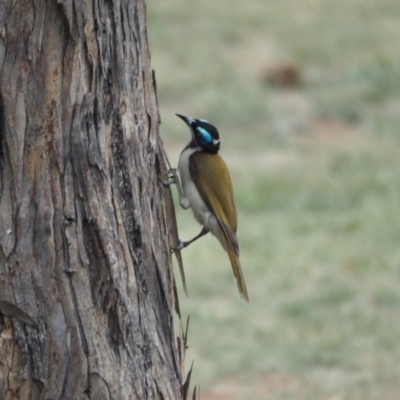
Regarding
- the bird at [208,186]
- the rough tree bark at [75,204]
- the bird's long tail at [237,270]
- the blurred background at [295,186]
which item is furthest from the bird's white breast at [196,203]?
the rough tree bark at [75,204]

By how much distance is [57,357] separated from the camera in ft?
14.5

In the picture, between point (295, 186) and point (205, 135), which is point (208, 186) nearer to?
point (205, 135)

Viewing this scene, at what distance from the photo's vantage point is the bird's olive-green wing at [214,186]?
7.04 meters

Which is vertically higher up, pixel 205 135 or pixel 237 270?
pixel 205 135

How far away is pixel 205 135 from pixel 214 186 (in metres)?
0.32

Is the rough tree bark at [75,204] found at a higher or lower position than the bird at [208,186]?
lower

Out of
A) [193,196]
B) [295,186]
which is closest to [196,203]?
[193,196]

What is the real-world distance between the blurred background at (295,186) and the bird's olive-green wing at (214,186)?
191 cm

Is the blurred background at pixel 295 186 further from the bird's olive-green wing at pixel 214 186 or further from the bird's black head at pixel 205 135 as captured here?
the bird's black head at pixel 205 135

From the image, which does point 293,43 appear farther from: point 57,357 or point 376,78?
point 57,357

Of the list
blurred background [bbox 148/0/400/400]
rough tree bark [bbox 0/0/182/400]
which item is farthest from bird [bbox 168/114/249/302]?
rough tree bark [bbox 0/0/182/400]

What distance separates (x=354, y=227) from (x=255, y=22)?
27.8 ft

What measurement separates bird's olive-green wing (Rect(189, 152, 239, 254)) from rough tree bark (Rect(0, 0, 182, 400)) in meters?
2.36

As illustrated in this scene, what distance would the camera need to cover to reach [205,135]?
7.11 m
